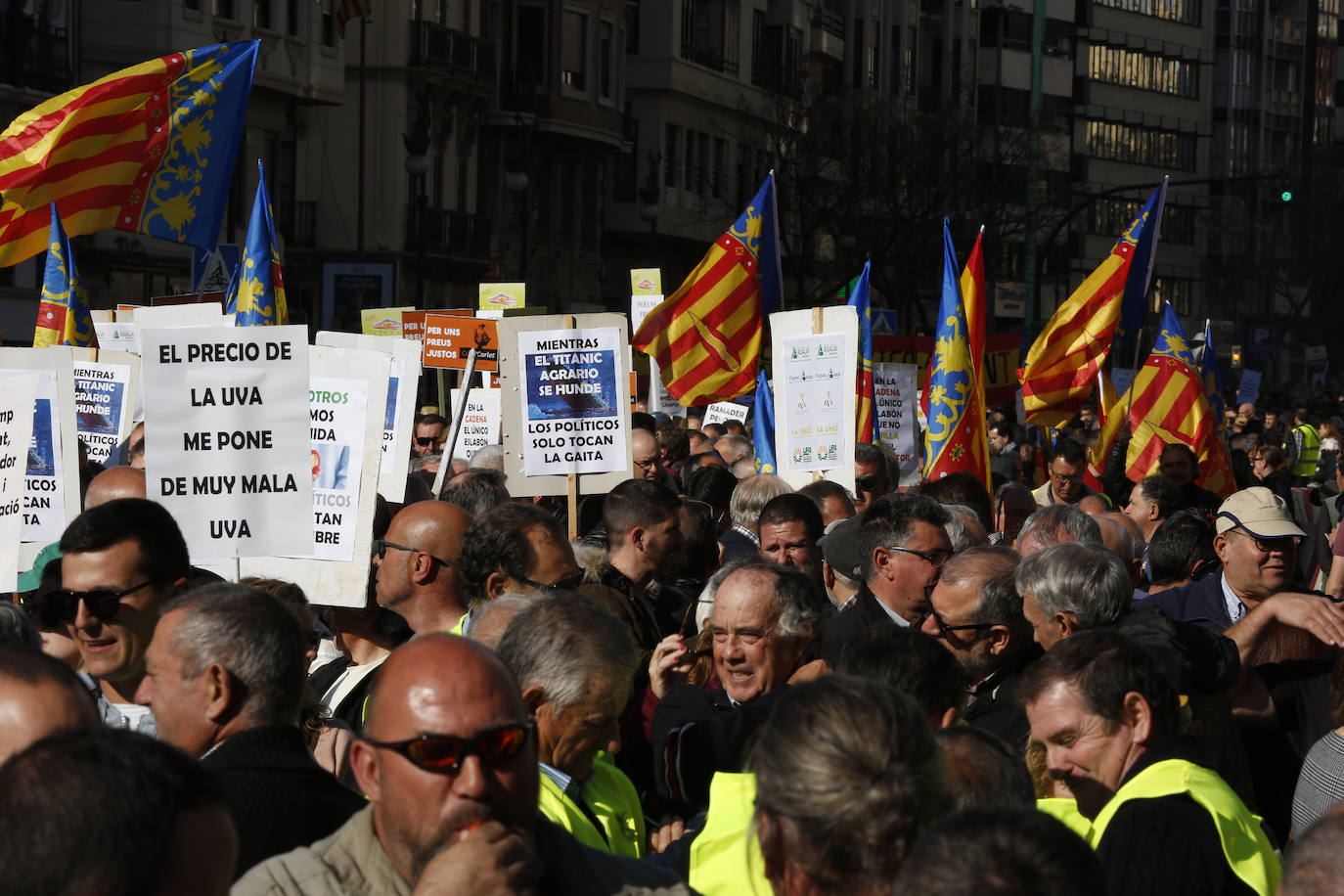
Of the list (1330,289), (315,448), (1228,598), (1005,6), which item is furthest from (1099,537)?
(1330,289)

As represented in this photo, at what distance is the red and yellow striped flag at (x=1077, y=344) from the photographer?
15.4m

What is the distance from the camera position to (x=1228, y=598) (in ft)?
25.0

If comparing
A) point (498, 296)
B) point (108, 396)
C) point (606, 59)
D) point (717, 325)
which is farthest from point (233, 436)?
point (606, 59)

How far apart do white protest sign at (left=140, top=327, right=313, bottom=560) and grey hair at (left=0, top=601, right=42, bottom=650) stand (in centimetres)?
176

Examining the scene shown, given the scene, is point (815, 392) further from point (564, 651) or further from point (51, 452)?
point (564, 651)

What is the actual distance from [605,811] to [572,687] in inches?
14.0

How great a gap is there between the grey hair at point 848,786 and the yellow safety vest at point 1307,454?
19258 millimetres

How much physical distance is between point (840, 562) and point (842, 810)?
4.83m

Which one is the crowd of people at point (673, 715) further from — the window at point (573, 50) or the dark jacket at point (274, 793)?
the window at point (573, 50)

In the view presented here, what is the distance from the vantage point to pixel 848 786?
2.99 metres

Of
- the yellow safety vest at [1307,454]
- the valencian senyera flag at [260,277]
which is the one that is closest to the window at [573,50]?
the yellow safety vest at [1307,454]

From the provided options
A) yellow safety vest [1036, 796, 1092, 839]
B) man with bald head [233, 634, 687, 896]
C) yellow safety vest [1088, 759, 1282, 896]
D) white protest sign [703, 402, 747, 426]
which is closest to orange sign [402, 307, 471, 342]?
white protest sign [703, 402, 747, 426]

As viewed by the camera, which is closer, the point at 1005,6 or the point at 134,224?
the point at 134,224

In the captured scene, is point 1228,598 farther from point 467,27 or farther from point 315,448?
point 467,27
